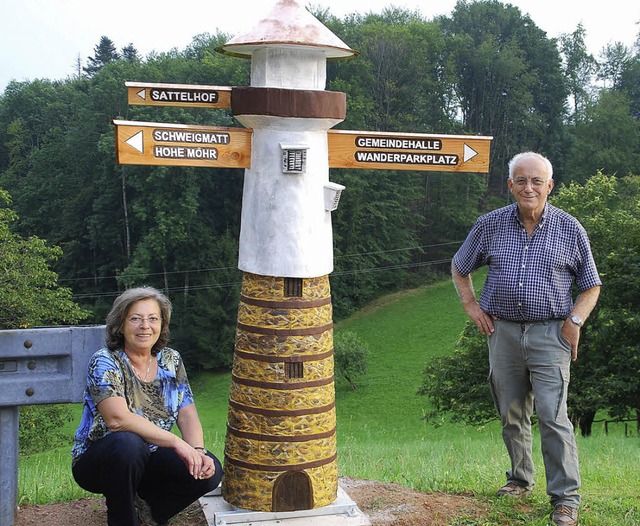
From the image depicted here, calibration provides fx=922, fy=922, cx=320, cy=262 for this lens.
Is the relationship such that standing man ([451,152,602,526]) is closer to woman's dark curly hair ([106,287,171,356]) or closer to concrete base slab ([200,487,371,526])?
concrete base slab ([200,487,371,526])

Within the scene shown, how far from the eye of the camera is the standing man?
215 inches

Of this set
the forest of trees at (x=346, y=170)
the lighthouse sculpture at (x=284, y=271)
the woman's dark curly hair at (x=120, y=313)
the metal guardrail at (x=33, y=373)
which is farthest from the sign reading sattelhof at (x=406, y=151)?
the forest of trees at (x=346, y=170)

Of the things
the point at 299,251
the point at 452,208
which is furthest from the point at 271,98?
the point at 452,208

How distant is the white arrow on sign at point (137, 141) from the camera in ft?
17.8

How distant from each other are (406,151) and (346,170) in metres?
36.6

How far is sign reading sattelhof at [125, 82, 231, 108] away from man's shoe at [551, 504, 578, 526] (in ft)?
10.4

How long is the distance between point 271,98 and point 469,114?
163ft

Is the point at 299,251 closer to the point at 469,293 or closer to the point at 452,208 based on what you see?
the point at 469,293

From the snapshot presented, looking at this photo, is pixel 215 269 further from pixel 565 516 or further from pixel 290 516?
pixel 565 516

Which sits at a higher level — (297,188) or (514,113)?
(514,113)

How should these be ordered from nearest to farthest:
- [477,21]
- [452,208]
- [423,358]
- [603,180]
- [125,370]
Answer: [125,370]
[603,180]
[423,358]
[452,208]
[477,21]

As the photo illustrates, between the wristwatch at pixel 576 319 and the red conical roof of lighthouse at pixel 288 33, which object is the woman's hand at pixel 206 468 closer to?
the wristwatch at pixel 576 319

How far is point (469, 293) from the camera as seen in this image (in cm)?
589

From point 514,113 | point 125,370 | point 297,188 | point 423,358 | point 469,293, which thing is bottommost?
point 423,358
